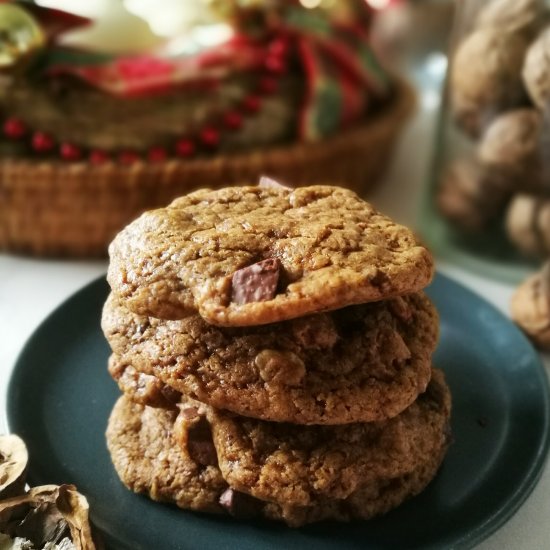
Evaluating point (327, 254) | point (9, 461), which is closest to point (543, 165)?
point (327, 254)

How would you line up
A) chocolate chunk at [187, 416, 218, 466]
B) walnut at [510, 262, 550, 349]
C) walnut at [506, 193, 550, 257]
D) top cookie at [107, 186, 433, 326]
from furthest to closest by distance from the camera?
walnut at [506, 193, 550, 257] < walnut at [510, 262, 550, 349] < chocolate chunk at [187, 416, 218, 466] < top cookie at [107, 186, 433, 326]

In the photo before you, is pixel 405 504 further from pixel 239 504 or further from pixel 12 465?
pixel 12 465

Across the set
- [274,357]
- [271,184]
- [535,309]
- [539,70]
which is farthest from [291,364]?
[539,70]

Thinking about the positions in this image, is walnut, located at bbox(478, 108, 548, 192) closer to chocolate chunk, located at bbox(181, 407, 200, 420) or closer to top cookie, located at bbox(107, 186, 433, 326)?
top cookie, located at bbox(107, 186, 433, 326)

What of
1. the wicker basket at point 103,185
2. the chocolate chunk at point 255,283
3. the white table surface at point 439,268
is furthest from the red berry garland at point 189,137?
the chocolate chunk at point 255,283

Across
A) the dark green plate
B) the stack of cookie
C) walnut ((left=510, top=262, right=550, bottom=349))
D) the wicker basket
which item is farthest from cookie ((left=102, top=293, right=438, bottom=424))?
the wicker basket

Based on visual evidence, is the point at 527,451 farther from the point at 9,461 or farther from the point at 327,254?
the point at 9,461
